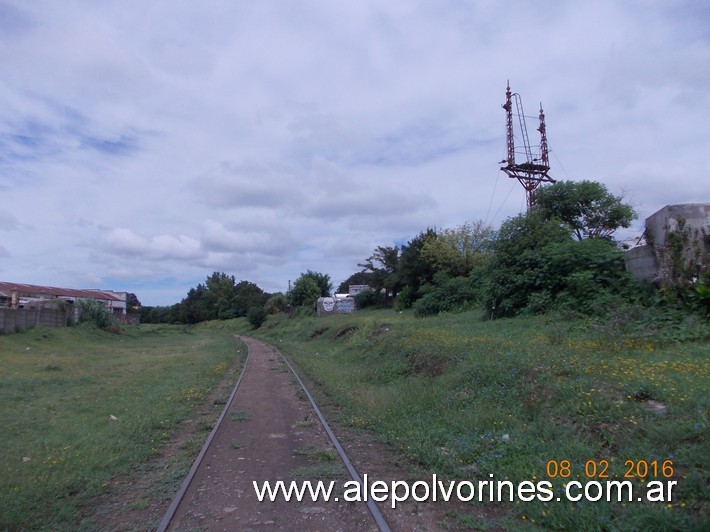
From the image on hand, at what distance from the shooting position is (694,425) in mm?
5988

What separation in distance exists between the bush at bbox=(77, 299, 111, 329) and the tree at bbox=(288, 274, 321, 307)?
30.9 m

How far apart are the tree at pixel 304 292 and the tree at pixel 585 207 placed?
42.8 meters

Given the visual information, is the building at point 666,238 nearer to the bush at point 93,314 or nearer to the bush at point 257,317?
the bush at point 93,314

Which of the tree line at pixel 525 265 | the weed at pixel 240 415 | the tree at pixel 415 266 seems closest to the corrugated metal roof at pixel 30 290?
the tree line at pixel 525 265

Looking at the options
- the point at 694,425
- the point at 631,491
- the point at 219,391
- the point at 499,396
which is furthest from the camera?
the point at 219,391

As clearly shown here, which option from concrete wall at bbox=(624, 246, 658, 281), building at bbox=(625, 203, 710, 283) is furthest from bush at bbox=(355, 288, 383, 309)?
building at bbox=(625, 203, 710, 283)

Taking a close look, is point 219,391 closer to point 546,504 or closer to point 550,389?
point 550,389

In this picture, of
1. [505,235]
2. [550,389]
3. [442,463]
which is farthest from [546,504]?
[505,235]

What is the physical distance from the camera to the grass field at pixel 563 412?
5.36 metres

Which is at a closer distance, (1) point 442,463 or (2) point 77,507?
(2) point 77,507

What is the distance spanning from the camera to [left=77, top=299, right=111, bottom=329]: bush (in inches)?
1743

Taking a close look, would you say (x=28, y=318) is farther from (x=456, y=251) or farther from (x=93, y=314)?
(x=456, y=251)

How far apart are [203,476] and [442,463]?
125 inches

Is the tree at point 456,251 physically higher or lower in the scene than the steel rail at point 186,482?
higher
